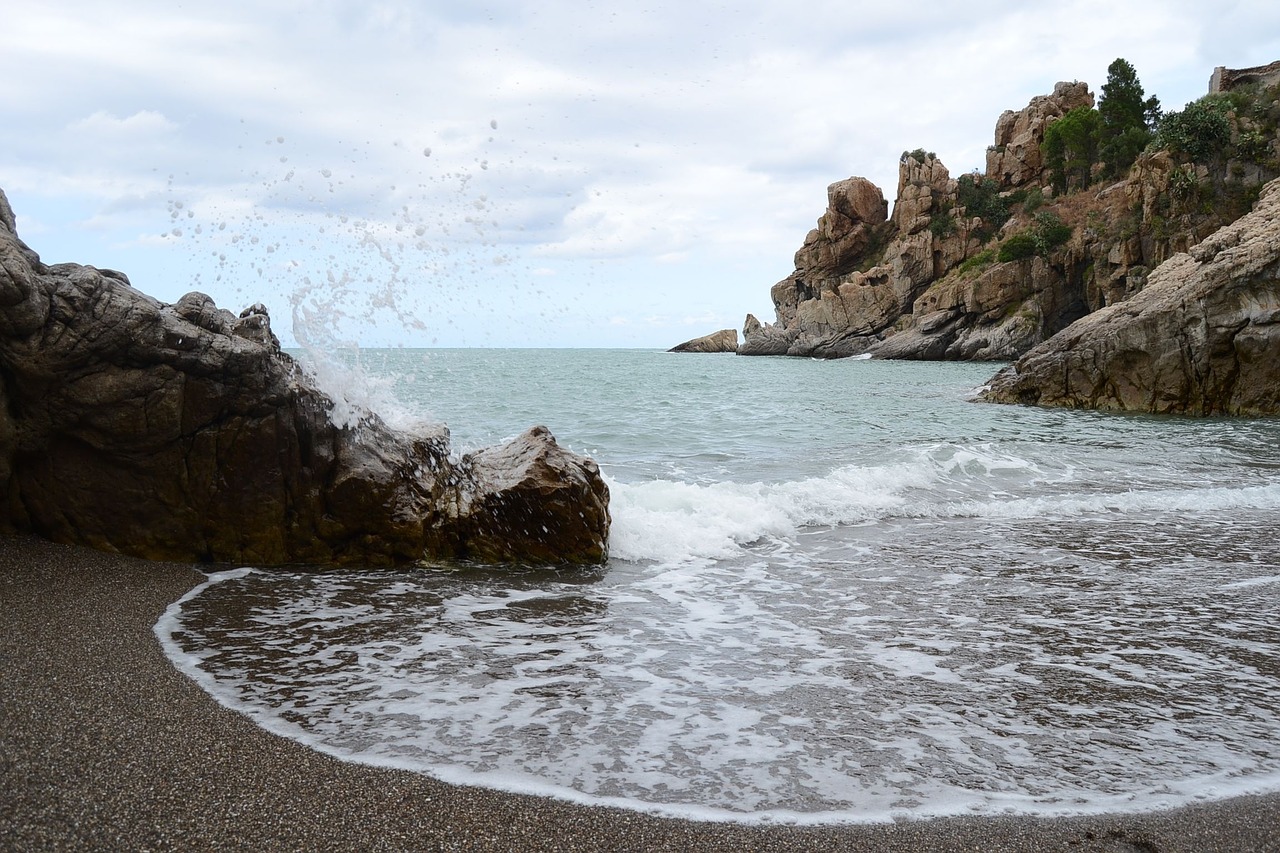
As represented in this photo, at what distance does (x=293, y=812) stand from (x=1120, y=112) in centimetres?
8511

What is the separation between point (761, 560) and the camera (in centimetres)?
888

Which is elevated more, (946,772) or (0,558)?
(0,558)

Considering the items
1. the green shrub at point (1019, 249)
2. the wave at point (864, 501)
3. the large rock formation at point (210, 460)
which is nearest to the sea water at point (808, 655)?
the wave at point (864, 501)

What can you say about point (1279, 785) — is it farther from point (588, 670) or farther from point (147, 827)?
point (147, 827)

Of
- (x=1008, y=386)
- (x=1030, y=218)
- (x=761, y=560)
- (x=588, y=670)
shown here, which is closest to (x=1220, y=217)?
(x=1030, y=218)

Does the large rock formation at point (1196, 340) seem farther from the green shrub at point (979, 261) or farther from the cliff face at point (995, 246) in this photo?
the green shrub at point (979, 261)

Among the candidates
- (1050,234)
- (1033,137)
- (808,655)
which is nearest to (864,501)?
(808,655)

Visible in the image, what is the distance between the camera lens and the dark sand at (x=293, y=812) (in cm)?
335

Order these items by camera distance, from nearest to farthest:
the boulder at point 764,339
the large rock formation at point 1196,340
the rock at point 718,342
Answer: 1. the large rock formation at point 1196,340
2. the boulder at point 764,339
3. the rock at point 718,342

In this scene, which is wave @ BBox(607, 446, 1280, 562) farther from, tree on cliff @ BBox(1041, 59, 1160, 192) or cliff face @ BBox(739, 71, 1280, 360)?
tree on cliff @ BBox(1041, 59, 1160, 192)

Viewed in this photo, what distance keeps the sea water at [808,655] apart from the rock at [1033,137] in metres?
76.6

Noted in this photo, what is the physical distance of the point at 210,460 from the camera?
24.5 ft

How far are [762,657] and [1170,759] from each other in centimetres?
241

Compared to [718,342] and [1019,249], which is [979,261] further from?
[718,342]
